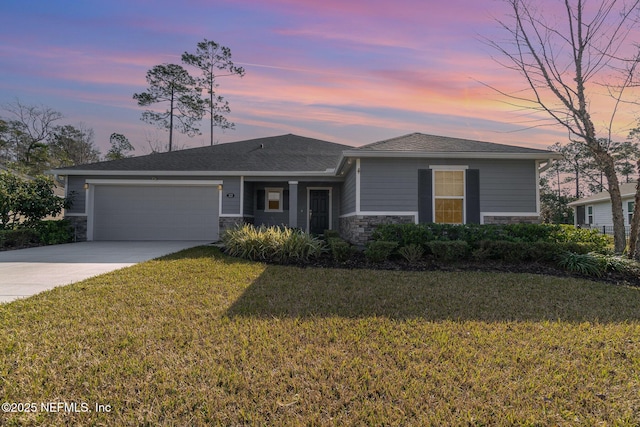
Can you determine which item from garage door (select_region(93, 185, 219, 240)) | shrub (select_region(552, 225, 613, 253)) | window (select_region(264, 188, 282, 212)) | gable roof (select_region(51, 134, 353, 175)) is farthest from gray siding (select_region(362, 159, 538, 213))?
garage door (select_region(93, 185, 219, 240))

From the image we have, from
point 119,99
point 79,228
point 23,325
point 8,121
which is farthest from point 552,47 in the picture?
point 8,121

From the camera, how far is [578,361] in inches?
99.8

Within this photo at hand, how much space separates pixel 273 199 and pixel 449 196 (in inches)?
285

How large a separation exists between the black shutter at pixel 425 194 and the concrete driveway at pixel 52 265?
6.87 metres

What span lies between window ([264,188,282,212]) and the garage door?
7.61ft

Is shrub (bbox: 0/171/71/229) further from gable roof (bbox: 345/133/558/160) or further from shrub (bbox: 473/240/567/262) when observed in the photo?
shrub (bbox: 473/240/567/262)

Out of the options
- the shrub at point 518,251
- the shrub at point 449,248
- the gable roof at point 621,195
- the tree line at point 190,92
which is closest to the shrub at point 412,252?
the shrub at point 449,248

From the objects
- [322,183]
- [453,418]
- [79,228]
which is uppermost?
[322,183]

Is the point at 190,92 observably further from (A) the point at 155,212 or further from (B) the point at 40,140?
(B) the point at 40,140

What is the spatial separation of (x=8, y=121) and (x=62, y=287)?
29043 mm

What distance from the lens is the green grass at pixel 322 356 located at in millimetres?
1898

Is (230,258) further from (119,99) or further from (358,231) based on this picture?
(119,99)

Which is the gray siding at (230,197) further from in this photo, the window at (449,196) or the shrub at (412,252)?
the window at (449,196)

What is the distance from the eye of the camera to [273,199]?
43.1 feet
